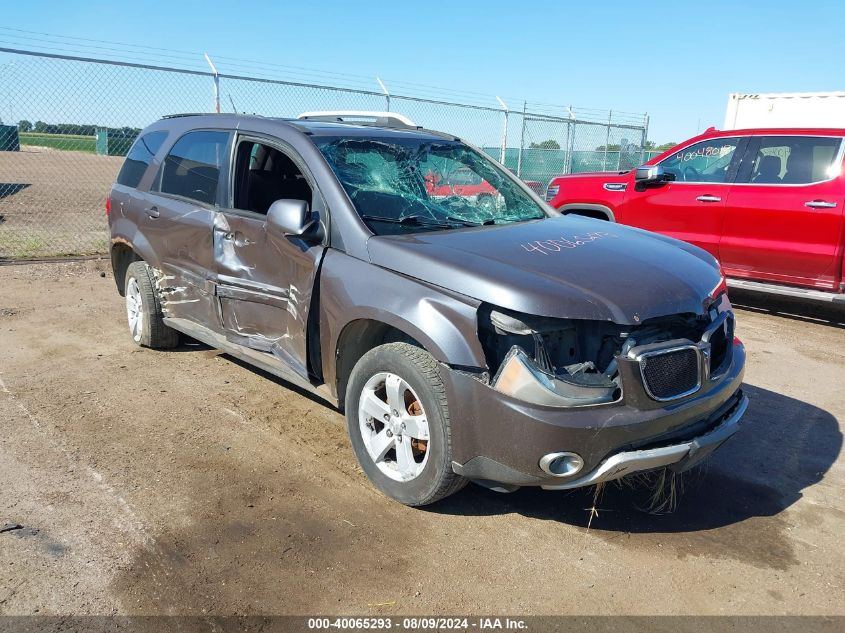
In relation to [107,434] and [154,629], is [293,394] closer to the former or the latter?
[107,434]

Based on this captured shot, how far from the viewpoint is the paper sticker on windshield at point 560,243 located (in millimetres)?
3403

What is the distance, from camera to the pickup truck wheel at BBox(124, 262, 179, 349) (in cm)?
530

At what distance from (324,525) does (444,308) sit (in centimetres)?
116

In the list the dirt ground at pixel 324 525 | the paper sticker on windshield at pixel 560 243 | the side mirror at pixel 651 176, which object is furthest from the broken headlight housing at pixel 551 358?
the side mirror at pixel 651 176

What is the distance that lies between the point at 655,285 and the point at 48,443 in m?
3.40

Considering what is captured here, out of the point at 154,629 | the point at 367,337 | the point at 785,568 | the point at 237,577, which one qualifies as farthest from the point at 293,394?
the point at 785,568

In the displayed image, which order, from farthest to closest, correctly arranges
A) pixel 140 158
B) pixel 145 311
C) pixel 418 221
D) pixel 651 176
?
pixel 651 176, pixel 140 158, pixel 145 311, pixel 418 221

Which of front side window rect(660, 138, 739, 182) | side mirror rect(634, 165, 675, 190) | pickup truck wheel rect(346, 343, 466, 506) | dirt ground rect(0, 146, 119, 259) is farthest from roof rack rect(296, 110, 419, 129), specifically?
dirt ground rect(0, 146, 119, 259)

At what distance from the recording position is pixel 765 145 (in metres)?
7.22

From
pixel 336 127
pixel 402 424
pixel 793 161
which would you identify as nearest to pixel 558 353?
pixel 402 424

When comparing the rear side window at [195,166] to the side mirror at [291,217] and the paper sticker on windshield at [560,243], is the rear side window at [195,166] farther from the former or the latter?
the paper sticker on windshield at [560,243]

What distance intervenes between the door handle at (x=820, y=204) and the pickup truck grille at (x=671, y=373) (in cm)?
449

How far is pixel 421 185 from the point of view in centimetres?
412

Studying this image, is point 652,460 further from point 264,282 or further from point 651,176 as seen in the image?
point 651,176
